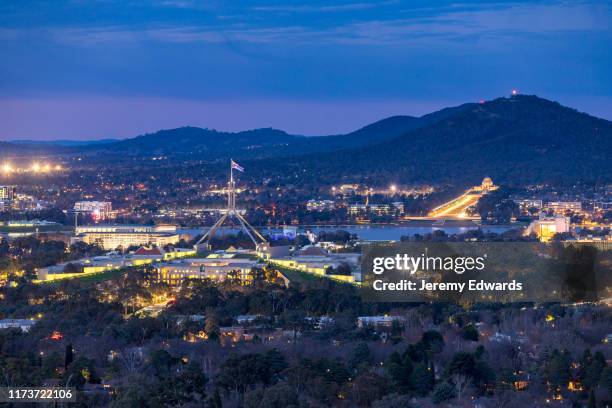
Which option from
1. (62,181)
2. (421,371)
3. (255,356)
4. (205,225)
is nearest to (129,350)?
(255,356)

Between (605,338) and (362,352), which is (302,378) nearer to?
(362,352)

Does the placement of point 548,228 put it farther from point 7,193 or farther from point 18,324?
point 7,193

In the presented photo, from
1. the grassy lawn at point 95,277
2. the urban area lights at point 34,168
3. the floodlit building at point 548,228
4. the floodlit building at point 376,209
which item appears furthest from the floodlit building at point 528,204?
the grassy lawn at point 95,277

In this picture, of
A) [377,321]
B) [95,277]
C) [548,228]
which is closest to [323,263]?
[95,277]

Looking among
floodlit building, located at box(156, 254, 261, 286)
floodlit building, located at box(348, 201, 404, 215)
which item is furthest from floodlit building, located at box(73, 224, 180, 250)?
floodlit building, located at box(348, 201, 404, 215)

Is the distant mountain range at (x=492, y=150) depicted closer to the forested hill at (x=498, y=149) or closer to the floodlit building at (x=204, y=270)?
the forested hill at (x=498, y=149)

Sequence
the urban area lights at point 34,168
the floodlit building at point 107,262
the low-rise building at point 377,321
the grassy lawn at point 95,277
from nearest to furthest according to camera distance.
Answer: the low-rise building at point 377,321 < the grassy lawn at point 95,277 < the floodlit building at point 107,262 < the urban area lights at point 34,168
